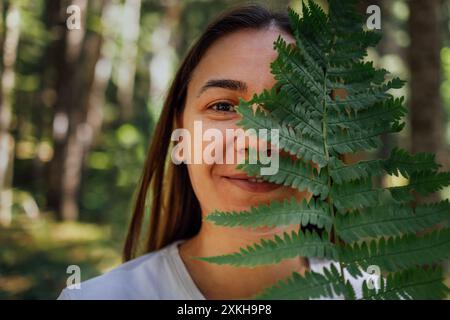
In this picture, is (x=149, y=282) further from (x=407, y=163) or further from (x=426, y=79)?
(x=426, y=79)

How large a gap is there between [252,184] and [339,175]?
2.27 ft

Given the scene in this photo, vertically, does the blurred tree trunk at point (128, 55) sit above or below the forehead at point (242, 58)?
above

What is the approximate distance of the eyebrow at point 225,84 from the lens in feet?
5.25

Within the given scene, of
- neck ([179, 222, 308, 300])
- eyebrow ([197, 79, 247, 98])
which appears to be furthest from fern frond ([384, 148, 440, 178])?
neck ([179, 222, 308, 300])

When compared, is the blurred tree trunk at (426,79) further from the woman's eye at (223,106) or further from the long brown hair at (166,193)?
the woman's eye at (223,106)

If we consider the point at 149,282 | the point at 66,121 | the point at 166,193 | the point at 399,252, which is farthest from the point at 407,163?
the point at 66,121

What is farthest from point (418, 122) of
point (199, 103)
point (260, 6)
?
point (199, 103)

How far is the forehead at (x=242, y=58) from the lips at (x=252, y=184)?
0.90 ft

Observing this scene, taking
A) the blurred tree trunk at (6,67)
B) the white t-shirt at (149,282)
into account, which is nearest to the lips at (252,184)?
the white t-shirt at (149,282)

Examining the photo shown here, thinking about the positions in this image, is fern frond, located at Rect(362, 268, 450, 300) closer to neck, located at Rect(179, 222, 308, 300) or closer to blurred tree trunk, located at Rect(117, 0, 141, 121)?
neck, located at Rect(179, 222, 308, 300)

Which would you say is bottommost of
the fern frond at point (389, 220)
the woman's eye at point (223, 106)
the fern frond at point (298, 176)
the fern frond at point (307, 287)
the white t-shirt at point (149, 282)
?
the white t-shirt at point (149, 282)

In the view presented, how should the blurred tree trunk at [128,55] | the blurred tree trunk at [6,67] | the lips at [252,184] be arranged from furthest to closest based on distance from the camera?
the blurred tree trunk at [128,55], the blurred tree trunk at [6,67], the lips at [252,184]

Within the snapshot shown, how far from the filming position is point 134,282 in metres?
1.96
